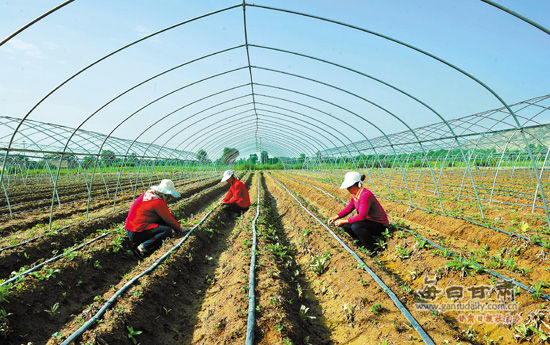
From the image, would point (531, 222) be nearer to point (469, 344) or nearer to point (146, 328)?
point (469, 344)

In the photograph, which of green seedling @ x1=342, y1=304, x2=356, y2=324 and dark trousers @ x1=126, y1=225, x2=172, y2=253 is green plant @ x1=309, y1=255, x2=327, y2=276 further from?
dark trousers @ x1=126, y1=225, x2=172, y2=253

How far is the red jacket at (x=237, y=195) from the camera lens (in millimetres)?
10683

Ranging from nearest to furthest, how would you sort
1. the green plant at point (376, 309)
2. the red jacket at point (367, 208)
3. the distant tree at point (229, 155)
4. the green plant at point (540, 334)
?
the green plant at point (540, 334), the green plant at point (376, 309), the red jacket at point (367, 208), the distant tree at point (229, 155)

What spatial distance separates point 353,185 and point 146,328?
448 cm

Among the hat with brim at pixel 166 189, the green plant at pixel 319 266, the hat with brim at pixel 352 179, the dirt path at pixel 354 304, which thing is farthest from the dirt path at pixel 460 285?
the hat with brim at pixel 166 189

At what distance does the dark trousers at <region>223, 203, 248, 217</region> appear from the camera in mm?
11113

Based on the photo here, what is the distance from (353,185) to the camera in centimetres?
623

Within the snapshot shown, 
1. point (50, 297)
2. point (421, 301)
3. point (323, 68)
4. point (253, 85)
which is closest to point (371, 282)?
point (421, 301)

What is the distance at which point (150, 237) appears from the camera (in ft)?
22.4

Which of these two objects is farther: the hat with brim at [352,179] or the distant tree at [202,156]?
the distant tree at [202,156]

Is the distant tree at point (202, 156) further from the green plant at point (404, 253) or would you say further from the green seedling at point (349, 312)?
the green seedling at point (349, 312)

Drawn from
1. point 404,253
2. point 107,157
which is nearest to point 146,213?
point 404,253

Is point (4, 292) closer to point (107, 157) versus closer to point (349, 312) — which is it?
point (349, 312)

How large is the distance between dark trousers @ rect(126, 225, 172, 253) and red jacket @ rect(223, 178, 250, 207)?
386 centimetres
